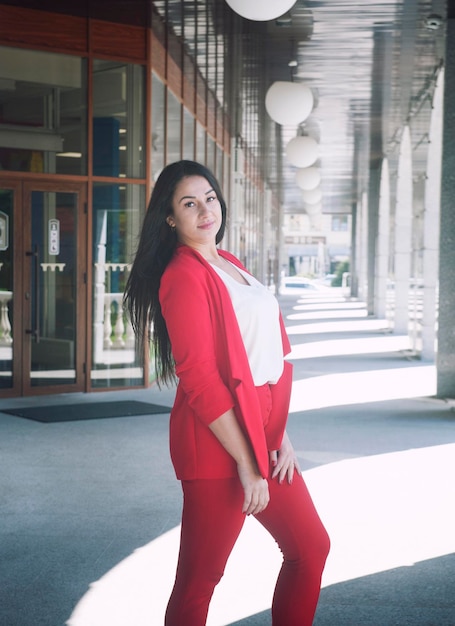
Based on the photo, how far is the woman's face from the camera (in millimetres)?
2379

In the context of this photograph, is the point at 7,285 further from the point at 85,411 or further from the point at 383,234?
the point at 383,234

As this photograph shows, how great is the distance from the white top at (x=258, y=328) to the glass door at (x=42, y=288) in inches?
270

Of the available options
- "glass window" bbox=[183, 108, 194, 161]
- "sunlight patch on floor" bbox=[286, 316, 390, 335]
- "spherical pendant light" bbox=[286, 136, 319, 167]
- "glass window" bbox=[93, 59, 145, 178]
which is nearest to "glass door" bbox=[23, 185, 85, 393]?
"glass window" bbox=[93, 59, 145, 178]

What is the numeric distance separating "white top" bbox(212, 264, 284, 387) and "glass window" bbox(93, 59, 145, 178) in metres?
7.12

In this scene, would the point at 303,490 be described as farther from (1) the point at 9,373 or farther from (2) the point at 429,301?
(2) the point at 429,301

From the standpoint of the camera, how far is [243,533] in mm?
4309

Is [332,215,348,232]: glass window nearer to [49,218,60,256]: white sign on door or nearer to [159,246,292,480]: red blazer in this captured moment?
[49,218,60,256]: white sign on door

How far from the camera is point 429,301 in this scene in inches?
494

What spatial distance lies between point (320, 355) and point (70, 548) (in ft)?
31.2

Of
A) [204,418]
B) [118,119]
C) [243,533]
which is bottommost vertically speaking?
[243,533]

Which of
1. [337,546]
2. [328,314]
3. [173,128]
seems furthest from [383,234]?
[337,546]

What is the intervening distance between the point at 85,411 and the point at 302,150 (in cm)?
630

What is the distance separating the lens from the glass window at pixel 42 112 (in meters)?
8.72

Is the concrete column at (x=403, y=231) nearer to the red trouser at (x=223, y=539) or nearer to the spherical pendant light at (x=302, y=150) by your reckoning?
the spherical pendant light at (x=302, y=150)
